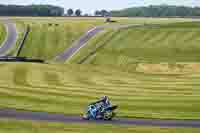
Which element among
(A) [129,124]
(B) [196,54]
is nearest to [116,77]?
(A) [129,124]

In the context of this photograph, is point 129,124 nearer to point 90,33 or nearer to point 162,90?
point 162,90

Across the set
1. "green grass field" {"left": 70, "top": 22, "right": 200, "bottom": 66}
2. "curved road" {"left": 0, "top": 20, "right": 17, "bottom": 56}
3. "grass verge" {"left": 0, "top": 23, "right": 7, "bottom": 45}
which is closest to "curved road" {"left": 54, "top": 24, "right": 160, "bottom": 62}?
"green grass field" {"left": 70, "top": 22, "right": 200, "bottom": 66}

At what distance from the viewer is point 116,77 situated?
67.0 m

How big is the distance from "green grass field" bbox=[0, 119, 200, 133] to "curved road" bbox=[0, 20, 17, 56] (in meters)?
71.8

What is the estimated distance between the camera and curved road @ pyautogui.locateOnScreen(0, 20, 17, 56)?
109m

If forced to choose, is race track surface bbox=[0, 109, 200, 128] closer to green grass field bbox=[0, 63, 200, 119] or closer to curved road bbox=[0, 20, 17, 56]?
green grass field bbox=[0, 63, 200, 119]

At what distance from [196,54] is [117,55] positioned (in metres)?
16.5

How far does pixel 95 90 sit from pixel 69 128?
66.6ft

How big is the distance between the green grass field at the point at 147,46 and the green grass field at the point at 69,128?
5591cm

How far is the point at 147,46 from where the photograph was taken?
10806 centimetres

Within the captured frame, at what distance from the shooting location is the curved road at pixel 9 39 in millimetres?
108812

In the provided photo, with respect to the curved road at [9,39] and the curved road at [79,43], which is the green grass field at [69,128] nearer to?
the curved road at [79,43]

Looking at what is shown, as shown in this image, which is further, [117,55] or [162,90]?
[117,55]

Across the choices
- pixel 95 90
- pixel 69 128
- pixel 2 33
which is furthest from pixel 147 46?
pixel 69 128
